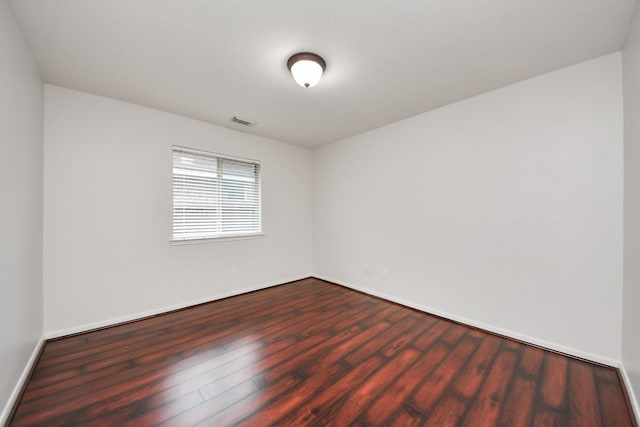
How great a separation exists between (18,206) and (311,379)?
93.0 inches

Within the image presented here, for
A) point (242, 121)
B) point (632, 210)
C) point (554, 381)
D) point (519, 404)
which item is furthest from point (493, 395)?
point (242, 121)

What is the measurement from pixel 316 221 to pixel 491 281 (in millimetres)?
2823

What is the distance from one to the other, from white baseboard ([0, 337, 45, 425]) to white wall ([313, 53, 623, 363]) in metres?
3.42

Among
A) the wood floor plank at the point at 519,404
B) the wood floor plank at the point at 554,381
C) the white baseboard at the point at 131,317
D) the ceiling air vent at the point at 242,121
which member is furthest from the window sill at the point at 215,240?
the wood floor plank at the point at 554,381

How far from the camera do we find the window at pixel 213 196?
315cm

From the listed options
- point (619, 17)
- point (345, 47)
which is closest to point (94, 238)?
point (345, 47)

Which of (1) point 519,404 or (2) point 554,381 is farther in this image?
(2) point 554,381

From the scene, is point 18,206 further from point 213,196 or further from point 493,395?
point 493,395

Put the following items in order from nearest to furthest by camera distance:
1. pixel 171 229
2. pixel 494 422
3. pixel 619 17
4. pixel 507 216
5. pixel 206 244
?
pixel 494 422 → pixel 619 17 → pixel 507 216 → pixel 171 229 → pixel 206 244

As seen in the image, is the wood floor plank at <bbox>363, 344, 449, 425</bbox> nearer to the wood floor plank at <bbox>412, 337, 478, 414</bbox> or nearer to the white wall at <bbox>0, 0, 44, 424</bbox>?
the wood floor plank at <bbox>412, 337, 478, 414</bbox>

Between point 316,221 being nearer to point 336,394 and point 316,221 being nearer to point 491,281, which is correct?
point 491,281

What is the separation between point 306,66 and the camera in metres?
1.92

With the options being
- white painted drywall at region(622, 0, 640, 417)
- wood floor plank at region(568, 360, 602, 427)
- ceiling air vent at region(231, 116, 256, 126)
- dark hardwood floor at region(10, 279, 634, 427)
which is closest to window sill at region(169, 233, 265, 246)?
dark hardwood floor at region(10, 279, 634, 427)

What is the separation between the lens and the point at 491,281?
249 centimetres
